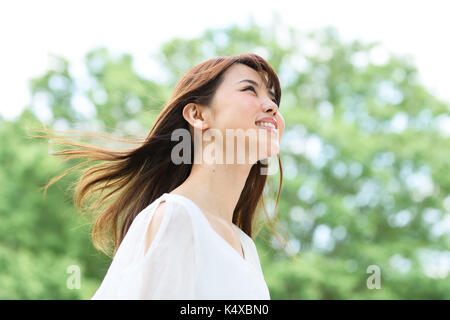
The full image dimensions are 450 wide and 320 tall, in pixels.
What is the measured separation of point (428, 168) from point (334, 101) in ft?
7.43

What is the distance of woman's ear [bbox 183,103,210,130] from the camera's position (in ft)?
6.24

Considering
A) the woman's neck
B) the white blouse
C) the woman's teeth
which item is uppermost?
the woman's teeth

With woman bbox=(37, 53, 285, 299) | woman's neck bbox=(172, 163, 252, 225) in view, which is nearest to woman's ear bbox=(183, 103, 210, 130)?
woman bbox=(37, 53, 285, 299)

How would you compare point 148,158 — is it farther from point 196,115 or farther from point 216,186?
point 216,186

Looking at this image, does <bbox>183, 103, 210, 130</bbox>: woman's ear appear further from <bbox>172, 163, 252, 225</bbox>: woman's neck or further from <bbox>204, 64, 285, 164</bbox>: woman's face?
<bbox>172, 163, 252, 225</bbox>: woman's neck

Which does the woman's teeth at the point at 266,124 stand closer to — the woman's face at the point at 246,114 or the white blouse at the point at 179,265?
the woman's face at the point at 246,114

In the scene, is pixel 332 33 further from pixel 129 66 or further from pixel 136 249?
pixel 136 249

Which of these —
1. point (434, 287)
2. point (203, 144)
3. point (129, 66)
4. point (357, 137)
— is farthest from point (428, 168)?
point (203, 144)

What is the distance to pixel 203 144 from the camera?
1.90 meters

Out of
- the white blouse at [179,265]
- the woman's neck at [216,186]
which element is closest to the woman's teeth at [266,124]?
the woman's neck at [216,186]

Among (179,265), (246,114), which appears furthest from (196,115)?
(179,265)

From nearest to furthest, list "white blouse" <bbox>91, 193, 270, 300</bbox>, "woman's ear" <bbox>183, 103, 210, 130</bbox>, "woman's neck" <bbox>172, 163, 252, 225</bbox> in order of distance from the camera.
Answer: "white blouse" <bbox>91, 193, 270, 300</bbox> → "woman's neck" <bbox>172, 163, 252, 225</bbox> → "woman's ear" <bbox>183, 103, 210, 130</bbox>

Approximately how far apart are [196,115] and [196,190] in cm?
31

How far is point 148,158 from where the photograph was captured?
2061 millimetres
